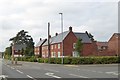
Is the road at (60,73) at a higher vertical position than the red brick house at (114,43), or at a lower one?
lower

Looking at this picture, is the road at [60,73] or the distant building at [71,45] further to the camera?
the distant building at [71,45]

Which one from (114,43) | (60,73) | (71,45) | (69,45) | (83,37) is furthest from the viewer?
(83,37)

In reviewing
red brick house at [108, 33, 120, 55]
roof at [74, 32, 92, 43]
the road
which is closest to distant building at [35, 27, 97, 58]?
roof at [74, 32, 92, 43]

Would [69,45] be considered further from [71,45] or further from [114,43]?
[114,43]

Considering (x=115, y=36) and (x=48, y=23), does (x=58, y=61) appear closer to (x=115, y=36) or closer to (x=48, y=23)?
(x=48, y=23)

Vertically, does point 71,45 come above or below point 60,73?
above

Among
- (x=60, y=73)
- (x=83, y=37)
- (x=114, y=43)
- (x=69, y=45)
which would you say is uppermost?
(x=83, y=37)

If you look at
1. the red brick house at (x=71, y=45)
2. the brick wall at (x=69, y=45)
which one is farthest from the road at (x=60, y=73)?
the brick wall at (x=69, y=45)

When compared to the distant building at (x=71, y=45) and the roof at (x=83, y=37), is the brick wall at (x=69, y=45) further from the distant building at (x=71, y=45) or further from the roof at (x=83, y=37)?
the roof at (x=83, y=37)

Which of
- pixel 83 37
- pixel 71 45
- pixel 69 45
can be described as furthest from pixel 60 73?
pixel 83 37

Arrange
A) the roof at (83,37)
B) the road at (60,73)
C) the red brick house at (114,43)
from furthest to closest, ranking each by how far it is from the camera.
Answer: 1. the roof at (83,37)
2. the red brick house at (114,43)
3. the road at (60,73)

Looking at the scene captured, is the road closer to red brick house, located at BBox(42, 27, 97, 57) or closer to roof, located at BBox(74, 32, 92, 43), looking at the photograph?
red brick house, located at BBox(42, 27, 97, 57)

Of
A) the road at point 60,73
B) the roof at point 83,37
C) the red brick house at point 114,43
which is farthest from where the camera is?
the roof at point 83,37

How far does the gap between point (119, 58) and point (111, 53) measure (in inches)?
981
